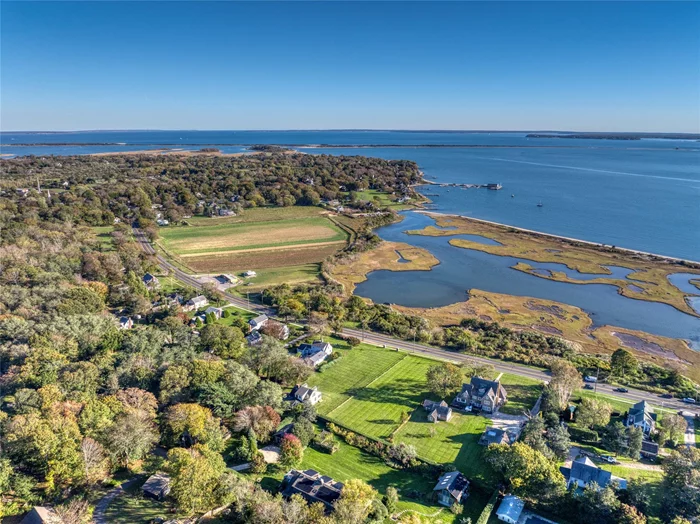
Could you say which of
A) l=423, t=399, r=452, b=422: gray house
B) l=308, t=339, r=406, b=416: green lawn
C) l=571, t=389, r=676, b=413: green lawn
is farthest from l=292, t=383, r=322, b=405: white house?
l=571, t=389, r=676, b=413: green lawn

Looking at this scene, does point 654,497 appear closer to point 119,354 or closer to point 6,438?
point 6,438

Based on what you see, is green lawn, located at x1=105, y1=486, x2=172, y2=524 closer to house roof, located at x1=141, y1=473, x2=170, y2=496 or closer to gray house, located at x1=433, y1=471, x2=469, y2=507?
house roof, located at x1=141, y1=473, x2=170, y2=496

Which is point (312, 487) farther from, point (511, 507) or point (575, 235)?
point (575, 235)

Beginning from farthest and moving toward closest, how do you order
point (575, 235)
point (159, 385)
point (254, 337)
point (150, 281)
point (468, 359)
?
point (575, 235) → point (150, 281) → point (254, 337) → point (468, 359) → point (159, 385)

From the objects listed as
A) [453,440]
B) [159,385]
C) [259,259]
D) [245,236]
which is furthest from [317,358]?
[245,236]

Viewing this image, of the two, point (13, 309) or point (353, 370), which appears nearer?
point (353, 370)

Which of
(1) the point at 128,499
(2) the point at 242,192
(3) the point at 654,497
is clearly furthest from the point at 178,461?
(2) the point at 242,192
